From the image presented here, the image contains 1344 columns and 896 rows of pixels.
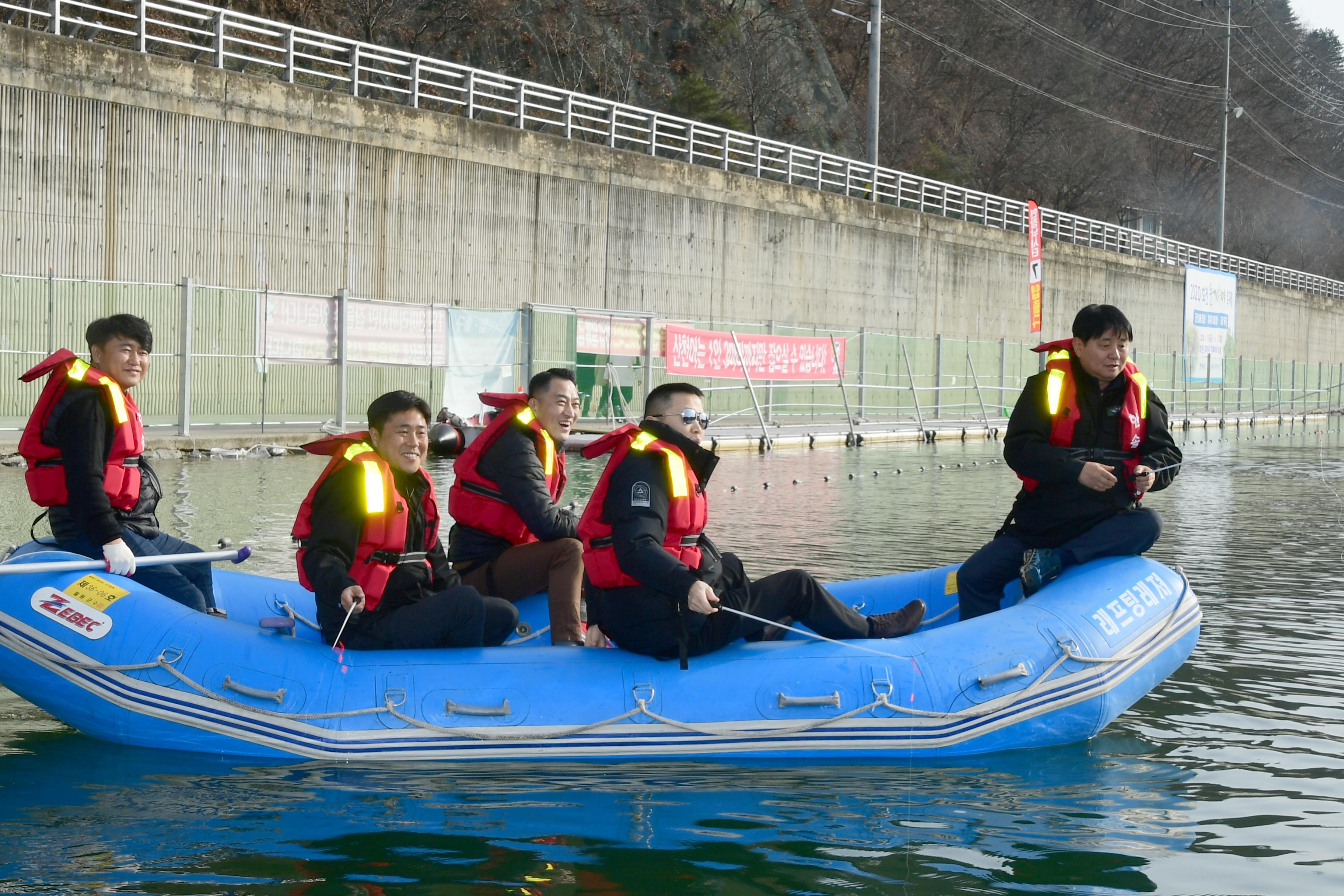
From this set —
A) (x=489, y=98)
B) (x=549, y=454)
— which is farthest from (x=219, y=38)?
(x=549, y=454)

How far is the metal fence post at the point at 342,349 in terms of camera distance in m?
20.4

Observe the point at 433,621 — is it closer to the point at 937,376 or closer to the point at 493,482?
the point at 493,482

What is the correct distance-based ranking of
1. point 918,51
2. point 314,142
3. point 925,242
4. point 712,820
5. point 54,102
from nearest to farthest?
1. point 712,820
2. point 54,102
3. point 314,142
4. point 925,242
5. point 918,51

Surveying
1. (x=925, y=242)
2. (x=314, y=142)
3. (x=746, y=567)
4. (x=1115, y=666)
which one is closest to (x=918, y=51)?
(x=925, y=242)

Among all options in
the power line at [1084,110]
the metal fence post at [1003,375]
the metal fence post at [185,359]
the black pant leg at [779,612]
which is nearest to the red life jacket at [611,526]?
the black pant leg at [779,612]

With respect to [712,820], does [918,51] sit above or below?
above

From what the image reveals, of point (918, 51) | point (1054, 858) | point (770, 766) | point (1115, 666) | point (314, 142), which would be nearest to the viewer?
point (1054, 858)

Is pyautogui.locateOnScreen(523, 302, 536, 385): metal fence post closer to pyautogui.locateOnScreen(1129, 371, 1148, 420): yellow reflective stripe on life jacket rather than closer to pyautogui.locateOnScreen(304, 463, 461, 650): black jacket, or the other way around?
pyautogui.locateOnScreen(1129, 371, 1148, 420): yellow reflective stripe on life jacket

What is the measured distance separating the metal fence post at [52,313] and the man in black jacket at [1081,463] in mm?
14363

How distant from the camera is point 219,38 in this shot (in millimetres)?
20578

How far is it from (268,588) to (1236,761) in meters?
4.43

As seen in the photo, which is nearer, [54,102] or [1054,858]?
[1054,858]

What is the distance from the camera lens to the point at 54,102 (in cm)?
1852

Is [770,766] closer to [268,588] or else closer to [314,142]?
[268,588]
